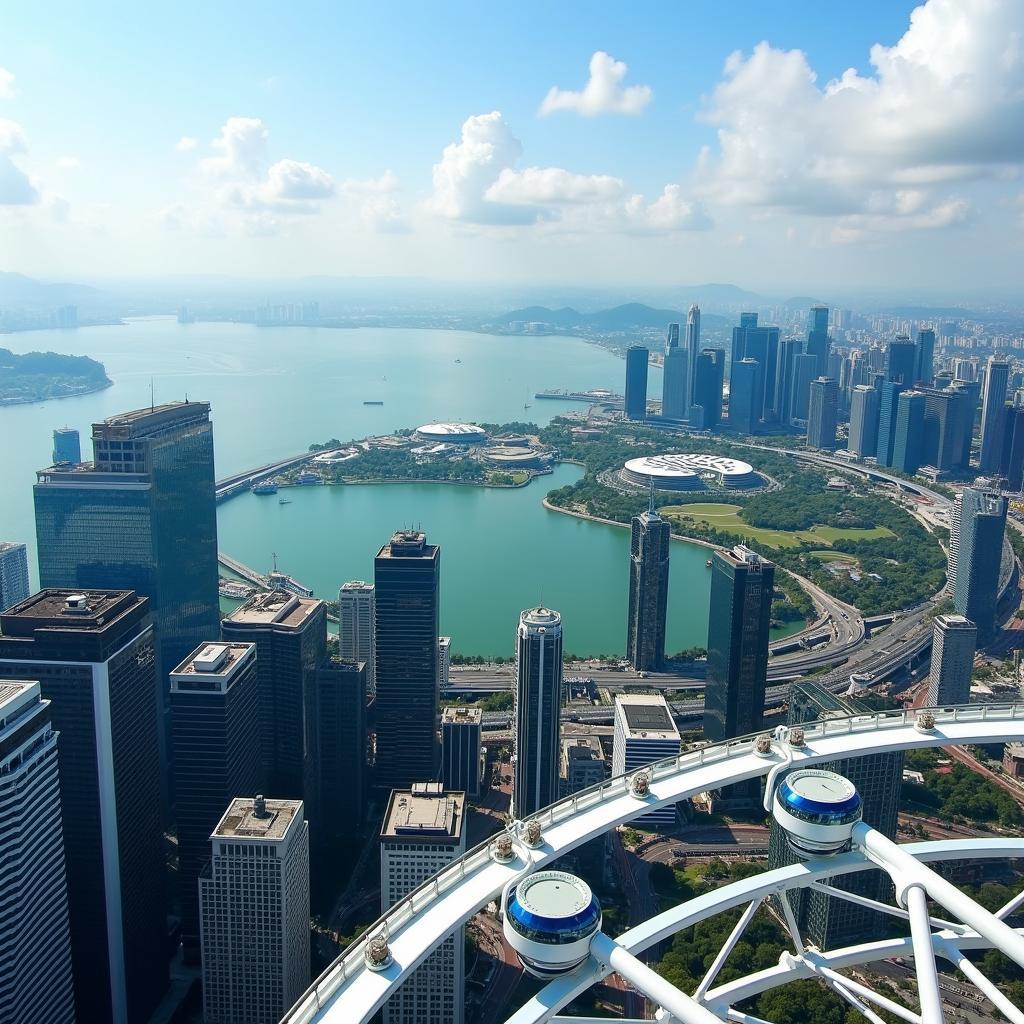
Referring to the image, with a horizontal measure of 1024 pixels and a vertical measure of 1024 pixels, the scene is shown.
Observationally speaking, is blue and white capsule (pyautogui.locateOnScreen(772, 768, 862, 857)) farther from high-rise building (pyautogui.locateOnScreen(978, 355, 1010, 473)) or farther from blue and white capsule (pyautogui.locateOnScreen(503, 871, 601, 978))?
high-rise building (pyautogui.locateOnScreen(978, 355, 1010, 473))

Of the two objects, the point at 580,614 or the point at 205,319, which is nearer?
the point at 580,614

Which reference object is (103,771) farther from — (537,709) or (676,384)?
(676,384)

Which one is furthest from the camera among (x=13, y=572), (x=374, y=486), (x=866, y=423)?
(x=866, y=423)

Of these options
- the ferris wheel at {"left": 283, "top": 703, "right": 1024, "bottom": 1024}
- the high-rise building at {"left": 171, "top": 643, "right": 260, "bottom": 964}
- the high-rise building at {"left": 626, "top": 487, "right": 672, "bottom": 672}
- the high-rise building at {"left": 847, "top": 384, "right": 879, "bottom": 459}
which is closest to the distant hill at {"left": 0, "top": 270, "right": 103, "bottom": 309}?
the high-rise building at {"left": 847, "top": 384, "right": 879, "bottom": 459}

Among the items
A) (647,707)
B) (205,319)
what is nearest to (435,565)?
(647,707)

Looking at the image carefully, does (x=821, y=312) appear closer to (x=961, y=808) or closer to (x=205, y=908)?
(x=961, y=808)

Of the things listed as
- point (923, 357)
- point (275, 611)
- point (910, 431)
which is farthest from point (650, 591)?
point (923, 357)

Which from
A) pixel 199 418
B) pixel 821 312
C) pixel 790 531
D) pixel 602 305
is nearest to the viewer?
pixel 199 418

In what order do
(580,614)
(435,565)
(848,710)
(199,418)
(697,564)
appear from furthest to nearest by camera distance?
(697,564) < (580,614) < (199,418) < (435,565) < (848,710)
